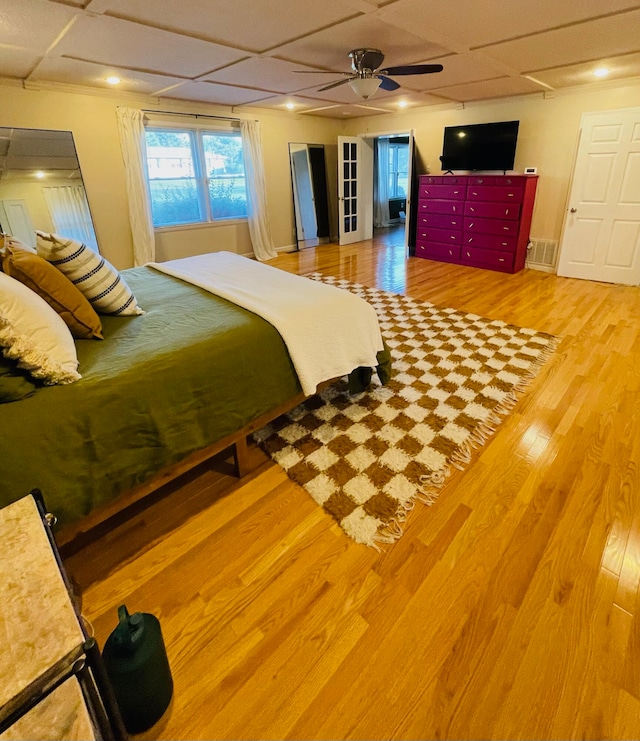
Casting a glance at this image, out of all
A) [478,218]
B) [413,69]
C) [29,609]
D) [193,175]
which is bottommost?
[29,609]

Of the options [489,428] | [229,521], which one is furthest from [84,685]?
[489,428]

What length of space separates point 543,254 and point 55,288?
569cm

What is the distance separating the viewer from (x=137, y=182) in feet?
16.0

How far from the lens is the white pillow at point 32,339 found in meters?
1.29

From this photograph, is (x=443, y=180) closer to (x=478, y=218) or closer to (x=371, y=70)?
(x=478, y=218)

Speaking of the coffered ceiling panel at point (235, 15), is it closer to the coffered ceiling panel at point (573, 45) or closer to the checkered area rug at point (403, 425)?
the coffered ceiling panel at point (573, 45)

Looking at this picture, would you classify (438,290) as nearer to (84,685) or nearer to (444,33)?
(444,33)

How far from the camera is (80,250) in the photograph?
1.91 meters

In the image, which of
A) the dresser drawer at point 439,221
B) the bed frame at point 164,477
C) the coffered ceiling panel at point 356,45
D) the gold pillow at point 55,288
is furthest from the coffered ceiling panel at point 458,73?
the gold pillow at point 55,288

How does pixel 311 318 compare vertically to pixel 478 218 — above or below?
below

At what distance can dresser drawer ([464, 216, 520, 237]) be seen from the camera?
5.07 metres

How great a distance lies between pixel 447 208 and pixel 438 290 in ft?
5.77

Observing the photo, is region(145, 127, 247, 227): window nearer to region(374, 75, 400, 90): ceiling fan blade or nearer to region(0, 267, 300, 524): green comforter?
region(374, 75, 400, 90): ceiling fan blade

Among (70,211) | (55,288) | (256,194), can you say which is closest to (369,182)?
(256,194)
